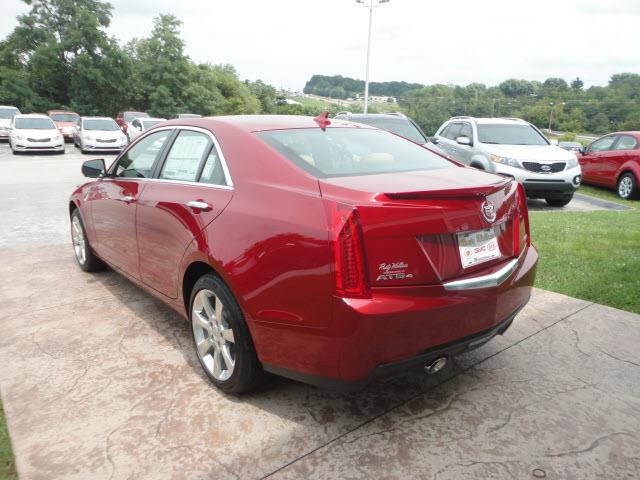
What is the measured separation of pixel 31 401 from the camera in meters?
2.90

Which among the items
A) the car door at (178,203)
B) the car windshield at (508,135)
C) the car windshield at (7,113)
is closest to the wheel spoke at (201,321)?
the car door at (178,203)

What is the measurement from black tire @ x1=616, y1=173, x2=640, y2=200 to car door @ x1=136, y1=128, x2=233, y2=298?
480 inches

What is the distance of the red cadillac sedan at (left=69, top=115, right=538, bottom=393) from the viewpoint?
7.40 feet

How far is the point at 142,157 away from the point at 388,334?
264 cm

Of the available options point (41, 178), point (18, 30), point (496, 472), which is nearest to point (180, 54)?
point (18, 30)

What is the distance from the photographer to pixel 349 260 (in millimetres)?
2217

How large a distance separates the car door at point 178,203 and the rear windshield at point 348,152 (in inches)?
15.5

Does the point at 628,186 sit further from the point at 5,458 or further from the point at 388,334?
the point at 5,458

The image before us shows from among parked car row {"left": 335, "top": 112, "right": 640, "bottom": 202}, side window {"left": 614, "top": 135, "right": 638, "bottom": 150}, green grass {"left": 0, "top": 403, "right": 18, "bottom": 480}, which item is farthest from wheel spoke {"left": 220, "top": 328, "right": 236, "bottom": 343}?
side window {"left": 614, "top": 135, "right": 638, "bottom": 150}

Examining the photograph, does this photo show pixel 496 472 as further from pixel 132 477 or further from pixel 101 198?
pixel 101 198

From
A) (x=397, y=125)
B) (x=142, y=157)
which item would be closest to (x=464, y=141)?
(x=397, y=125)

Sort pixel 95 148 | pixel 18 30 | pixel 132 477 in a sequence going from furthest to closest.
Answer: pixel 18 30 < pixel 95 148 < pixel 132 477

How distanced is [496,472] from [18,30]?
51.0m

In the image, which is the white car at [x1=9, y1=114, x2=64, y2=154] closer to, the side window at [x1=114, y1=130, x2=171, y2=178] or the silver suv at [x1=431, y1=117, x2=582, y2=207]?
the silver suv at [x1=431, y1=117, x2=582, y2=207]
